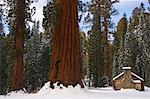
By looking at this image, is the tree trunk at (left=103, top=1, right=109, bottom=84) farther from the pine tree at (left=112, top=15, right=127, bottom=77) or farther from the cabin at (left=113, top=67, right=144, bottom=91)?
the pine tree at (left=112, top=15, right=127, bottom=77)

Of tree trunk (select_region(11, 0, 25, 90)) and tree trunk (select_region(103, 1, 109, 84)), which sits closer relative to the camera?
tree trunk (select_region(11, 0, 25, 90))

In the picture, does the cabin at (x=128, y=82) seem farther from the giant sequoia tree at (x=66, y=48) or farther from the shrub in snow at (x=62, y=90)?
the shrub in snow at (x=62, y=90)

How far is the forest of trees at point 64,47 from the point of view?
15.7 metres

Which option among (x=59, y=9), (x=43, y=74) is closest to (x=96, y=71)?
(x=43, y=74)

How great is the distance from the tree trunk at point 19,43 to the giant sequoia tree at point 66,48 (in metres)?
8.35

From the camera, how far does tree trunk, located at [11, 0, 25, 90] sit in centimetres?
2369

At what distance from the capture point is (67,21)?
15.8 meters

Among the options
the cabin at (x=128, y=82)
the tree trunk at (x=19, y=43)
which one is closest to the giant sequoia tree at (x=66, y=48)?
the tree trunk at (x=19, y=43)

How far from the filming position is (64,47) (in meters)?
15.6

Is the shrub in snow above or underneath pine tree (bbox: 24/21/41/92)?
above

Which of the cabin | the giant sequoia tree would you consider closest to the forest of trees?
the giant sequoia tree

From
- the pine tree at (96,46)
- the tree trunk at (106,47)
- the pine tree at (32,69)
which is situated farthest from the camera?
the pine tree at (32,69)

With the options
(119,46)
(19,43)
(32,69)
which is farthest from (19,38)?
(119,46)

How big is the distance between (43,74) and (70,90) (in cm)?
4363
